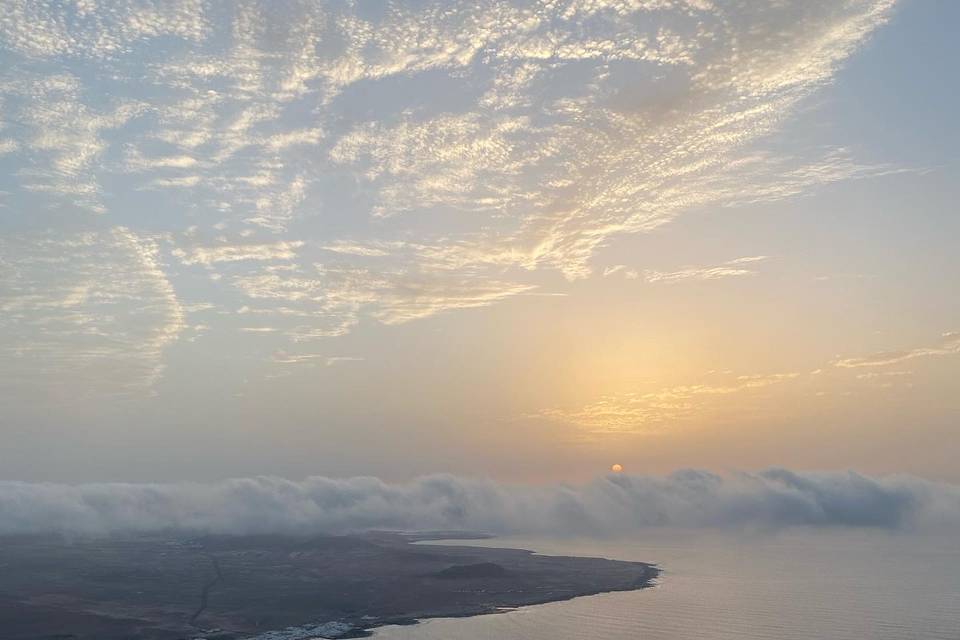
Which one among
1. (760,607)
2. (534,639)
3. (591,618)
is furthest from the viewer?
(760,607)

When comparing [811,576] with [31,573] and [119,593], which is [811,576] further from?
[31,573]

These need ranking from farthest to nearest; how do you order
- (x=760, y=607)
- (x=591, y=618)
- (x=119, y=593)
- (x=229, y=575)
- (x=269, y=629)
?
(x=229, y=575) < (x=119, y=593) < (x=760, y=607) < (x=591, y=618) < (x=269, y=629)

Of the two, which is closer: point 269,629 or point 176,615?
point 269,629

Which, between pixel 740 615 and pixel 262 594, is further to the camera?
pixel 262 594

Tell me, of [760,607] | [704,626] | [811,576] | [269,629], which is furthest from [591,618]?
[811,576]

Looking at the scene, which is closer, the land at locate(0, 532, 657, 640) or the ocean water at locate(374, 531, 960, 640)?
the ocean water at locate(374, 531, 960, 640)

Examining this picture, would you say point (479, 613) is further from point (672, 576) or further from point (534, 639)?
point (672, 576)

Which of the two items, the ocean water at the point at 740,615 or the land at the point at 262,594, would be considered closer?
the ocean water at the point at 740,615
